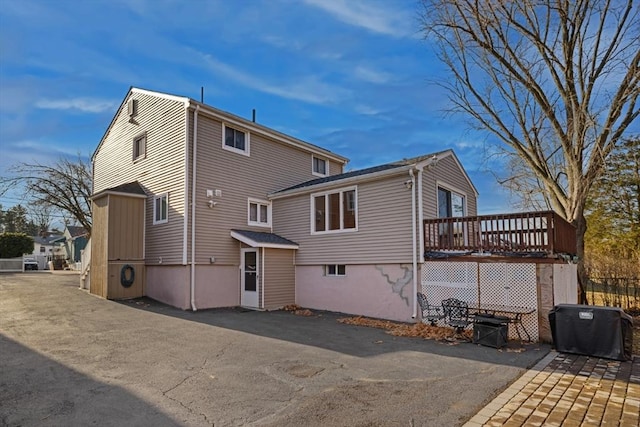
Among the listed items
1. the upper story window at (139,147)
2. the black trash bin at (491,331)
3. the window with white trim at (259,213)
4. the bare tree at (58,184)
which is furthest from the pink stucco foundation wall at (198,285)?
the bare tree at (58,184)

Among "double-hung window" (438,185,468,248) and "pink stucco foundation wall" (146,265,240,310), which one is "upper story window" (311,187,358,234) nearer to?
"double-hung window" (438,185,468,248)

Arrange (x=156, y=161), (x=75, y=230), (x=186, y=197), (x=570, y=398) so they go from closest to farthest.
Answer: (x=570, y=398) → (x=186, y=197) → (x=156, y=161) → (x=75, y=230)

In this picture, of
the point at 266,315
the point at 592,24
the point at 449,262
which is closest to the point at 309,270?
the point at 266,315

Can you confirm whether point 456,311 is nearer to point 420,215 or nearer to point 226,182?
point 420,215

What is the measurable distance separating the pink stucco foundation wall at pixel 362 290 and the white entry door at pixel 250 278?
1.61m

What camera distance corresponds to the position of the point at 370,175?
38.8ft

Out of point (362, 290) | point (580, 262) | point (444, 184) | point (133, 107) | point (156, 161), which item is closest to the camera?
point (362, 290)

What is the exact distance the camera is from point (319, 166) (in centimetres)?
1820

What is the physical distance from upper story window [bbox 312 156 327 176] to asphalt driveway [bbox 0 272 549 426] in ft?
29.2

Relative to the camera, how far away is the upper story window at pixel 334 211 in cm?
1268

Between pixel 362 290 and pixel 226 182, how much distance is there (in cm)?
610

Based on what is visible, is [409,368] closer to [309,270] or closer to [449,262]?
[449,262]

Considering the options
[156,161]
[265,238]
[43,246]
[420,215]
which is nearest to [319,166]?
[265,238]

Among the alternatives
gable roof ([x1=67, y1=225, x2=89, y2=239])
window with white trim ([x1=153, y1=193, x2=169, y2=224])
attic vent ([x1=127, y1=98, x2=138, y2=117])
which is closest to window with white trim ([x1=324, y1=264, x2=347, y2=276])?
window with white trim ([x1=153, y1=193, x2=169, y2=224])
